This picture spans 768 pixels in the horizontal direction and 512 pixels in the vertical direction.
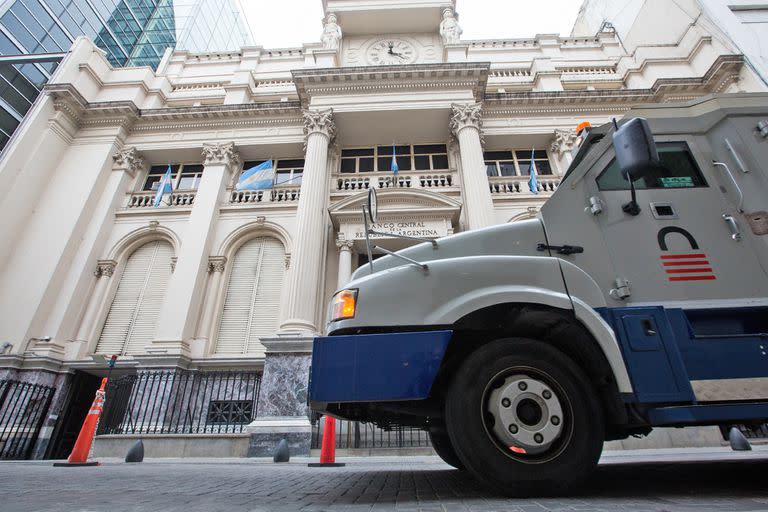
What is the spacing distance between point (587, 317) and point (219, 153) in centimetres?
1622

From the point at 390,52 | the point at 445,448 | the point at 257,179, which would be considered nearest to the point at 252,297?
the point at 257,179

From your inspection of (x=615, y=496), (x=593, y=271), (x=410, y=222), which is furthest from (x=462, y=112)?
(x=615, y=496)

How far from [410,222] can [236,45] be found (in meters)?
37.2

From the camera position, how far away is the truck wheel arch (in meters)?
2.44

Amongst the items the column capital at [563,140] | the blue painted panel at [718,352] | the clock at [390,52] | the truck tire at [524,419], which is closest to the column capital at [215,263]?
the clock at [390,52]

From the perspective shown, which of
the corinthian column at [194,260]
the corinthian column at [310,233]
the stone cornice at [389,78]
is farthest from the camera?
the stone cornice at [389,78]

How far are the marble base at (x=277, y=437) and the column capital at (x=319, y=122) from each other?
10.4 meters

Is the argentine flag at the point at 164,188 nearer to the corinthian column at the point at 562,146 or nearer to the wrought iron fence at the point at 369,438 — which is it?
the wrought iron fence at the point at 369,438

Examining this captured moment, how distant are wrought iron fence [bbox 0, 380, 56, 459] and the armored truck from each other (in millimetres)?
12118

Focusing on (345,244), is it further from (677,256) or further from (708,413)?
(708,413)

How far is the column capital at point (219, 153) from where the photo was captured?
15.2 meters

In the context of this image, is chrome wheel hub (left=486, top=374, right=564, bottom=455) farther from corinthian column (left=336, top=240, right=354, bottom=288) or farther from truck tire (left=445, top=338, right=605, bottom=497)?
corinthian column (left=336, top=240, right=354, bottom=288)

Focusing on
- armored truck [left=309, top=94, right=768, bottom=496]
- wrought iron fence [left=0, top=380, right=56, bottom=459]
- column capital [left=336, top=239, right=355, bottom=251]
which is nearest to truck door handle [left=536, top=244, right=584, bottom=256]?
armored truck [left=309, top=94, right=768, bottom=496]

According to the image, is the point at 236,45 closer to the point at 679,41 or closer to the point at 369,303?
the point at 679,41
